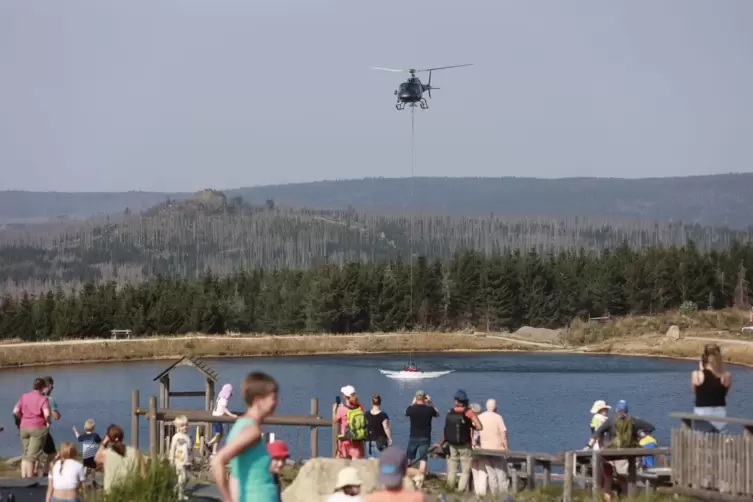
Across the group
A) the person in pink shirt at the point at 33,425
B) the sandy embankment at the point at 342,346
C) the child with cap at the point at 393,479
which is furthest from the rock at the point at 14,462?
the sandy embankment at the point at 342,346

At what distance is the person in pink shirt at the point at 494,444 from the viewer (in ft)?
61.2

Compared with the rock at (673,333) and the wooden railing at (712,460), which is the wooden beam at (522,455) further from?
the rock at (673,333)

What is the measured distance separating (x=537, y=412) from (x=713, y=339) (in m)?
46.1

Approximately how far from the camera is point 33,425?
1894 cm

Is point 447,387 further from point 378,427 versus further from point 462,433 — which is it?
point 462,433

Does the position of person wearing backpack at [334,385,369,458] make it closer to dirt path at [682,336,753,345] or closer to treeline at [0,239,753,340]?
dirt path at [682,336,753,345]

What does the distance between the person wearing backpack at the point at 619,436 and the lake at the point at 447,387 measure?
11764mm

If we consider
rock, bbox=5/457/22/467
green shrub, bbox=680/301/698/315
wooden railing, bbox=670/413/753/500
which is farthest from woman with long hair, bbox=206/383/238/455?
green shrub, bbox=680/301/698/315

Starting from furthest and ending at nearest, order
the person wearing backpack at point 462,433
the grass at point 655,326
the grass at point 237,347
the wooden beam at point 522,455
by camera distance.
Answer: the grass at point 655,326 → the grass at point 237,347 → the person wearing backpack at point 462,433 → the wooden beam at point 522,455

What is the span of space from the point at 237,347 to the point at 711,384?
80.0 m

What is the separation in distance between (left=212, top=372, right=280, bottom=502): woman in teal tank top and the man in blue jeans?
10269mm

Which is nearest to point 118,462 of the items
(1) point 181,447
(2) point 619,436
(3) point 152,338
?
(1) point 181,447

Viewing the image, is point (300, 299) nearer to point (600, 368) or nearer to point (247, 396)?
point (600, 368)

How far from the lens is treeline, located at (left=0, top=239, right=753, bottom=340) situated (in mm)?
112438
